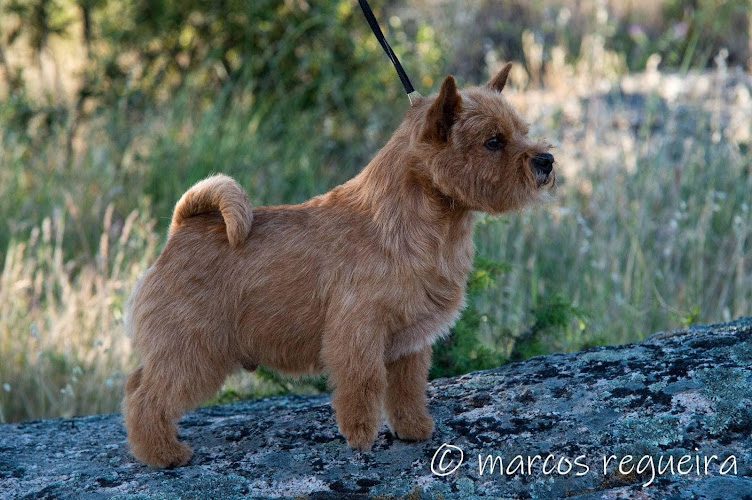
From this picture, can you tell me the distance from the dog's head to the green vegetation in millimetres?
1312

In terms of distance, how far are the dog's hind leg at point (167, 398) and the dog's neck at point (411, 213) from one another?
87 cm

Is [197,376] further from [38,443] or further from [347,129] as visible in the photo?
[347,129]

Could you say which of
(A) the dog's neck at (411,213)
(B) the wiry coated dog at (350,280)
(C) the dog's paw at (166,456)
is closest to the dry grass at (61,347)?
(C) the dog's paw at (166,456)

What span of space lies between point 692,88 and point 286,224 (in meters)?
6.16

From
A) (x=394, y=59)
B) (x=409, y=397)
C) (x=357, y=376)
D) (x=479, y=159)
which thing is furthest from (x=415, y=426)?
(x=394, y=59)

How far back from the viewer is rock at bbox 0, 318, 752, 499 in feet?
9.28

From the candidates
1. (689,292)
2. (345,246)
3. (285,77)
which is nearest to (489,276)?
(345,246)

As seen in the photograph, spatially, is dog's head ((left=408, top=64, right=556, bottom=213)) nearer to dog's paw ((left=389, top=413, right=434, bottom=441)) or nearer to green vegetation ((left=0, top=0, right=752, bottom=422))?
dog's paw ((left=389, top=413, right=434, bottom=441))

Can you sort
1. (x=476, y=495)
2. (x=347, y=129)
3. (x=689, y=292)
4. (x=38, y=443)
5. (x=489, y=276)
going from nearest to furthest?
(x=476, y=495) → (x=38, y=443) → (x=489, y=276) → (x=689, y=292) → (x=347, y=129)

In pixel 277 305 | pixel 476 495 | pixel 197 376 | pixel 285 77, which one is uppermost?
pixel 285 77

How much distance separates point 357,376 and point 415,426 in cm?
37

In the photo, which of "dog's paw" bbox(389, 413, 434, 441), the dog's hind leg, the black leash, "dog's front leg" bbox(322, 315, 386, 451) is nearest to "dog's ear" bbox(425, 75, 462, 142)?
the black leash

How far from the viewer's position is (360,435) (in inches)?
122

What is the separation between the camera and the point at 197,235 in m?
3.30
